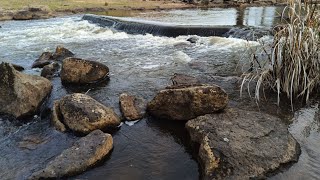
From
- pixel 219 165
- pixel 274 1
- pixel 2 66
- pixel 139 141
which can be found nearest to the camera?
pixel 219 165

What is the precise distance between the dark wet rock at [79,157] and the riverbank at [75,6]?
22.5 meters

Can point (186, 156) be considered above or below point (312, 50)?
below

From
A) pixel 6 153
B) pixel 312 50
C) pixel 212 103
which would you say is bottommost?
pixel 6 153

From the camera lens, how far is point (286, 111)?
6.45 m

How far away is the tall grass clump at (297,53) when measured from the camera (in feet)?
21.2

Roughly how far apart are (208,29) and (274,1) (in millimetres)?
20923

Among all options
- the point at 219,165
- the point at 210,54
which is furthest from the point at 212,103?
the point at 210,54

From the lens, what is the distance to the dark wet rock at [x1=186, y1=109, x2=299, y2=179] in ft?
14.7

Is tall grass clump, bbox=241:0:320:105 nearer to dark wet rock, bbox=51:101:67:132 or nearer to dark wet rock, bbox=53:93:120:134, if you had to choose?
dark wet rock, bbox=53:93:120:134

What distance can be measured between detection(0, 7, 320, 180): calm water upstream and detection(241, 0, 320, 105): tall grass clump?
45.3 inches

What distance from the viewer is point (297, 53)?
6.43 metres

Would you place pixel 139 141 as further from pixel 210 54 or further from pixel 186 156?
pixel 210 54

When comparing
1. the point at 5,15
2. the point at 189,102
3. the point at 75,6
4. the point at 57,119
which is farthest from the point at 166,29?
the point at 75,6

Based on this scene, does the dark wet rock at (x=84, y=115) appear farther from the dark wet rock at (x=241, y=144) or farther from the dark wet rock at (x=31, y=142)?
the dark wet rock at (x=241, y=144)
